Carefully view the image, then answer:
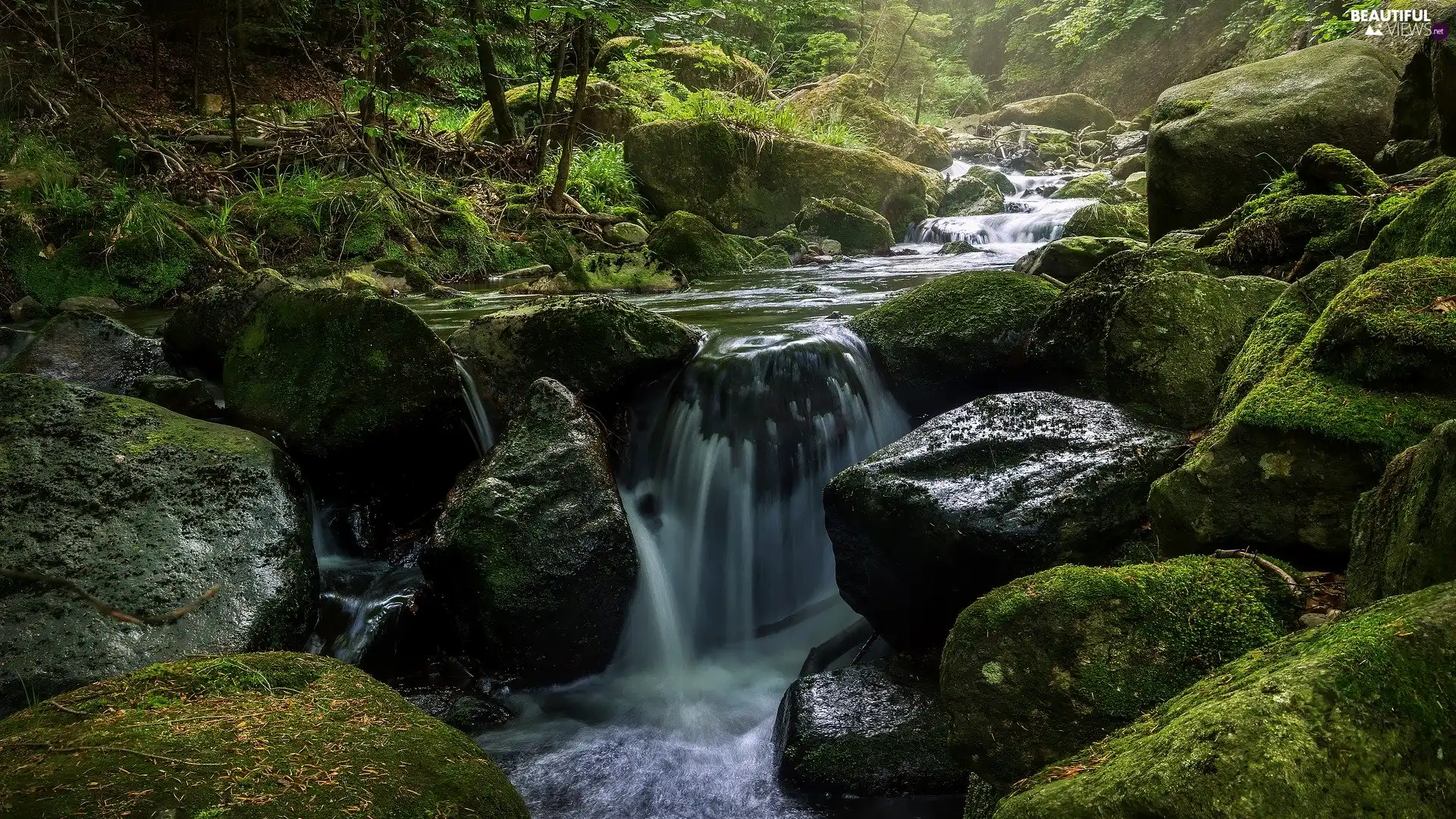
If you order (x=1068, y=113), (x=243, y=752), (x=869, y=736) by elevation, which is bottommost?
(x=869, y=736)

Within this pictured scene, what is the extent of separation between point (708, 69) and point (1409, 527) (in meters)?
18.0

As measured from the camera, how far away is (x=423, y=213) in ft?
35.9

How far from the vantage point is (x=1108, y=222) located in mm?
10570

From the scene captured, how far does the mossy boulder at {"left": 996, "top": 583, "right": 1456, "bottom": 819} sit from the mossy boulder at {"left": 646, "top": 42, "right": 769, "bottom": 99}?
16.9 metres

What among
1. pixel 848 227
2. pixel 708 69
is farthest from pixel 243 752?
pixel 708 69

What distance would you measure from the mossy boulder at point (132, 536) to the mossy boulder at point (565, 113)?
10460 mm

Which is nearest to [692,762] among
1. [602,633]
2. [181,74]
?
[602,633]

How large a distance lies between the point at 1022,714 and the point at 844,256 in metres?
11.2

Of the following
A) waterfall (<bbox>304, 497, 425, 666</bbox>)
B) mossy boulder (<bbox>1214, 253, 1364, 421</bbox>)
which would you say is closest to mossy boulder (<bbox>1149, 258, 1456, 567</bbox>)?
mossy boulder (<bbox>1214, 253, 1364, 421</bbox>)

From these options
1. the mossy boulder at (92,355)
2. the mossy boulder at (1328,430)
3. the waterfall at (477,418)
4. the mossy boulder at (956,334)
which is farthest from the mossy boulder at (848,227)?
the mossy boulder at (1328,430)

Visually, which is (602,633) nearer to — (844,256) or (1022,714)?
(1022,714)

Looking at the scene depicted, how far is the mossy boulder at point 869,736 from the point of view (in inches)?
135

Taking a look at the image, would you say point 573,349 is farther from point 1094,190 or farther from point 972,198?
point 1094,190

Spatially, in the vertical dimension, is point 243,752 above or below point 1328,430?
below
